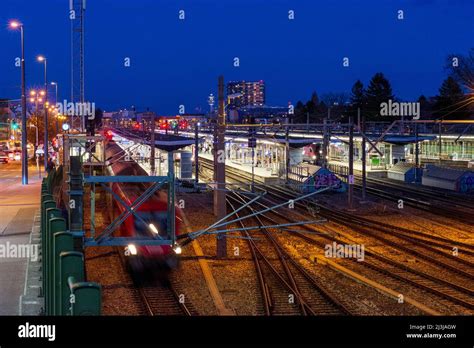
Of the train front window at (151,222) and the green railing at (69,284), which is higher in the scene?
the green railing at (69,284)

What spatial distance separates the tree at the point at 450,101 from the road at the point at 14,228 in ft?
141

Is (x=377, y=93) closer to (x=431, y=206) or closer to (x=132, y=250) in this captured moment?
(x=431, y=206)

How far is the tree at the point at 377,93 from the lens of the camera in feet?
264

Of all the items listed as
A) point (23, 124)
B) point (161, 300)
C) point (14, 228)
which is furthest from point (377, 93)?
point (161, 300)

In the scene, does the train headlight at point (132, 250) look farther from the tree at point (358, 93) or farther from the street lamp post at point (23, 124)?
the tree at point (358, 93)

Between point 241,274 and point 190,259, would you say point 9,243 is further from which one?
point 241,274

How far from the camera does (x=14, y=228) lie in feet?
62.8

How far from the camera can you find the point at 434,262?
620 inches

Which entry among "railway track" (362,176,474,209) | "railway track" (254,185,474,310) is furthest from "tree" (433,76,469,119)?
"railway track" (254,185,474,310)

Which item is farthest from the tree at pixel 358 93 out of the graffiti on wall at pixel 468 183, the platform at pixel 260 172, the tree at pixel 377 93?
the graffiti on wall at pixel 468 183

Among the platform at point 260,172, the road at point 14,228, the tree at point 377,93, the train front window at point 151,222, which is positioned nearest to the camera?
the road at point 14,228

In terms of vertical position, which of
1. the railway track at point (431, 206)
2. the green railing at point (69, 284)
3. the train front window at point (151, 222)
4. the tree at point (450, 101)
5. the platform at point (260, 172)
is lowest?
the railway track at point (431, 206)
